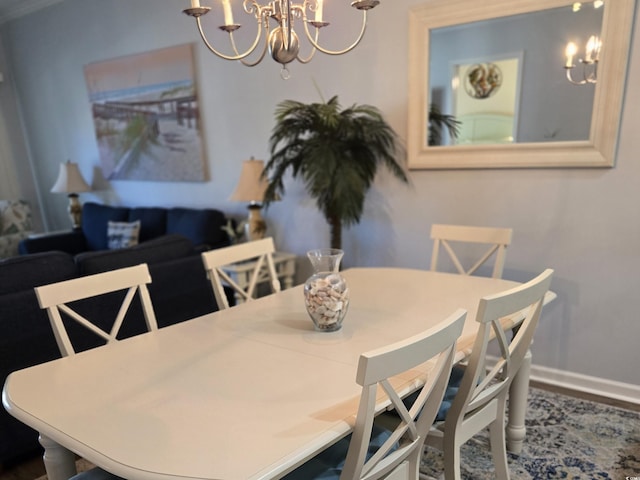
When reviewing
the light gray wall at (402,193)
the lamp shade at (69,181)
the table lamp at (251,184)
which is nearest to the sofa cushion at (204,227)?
the light gray wall at (402,193)

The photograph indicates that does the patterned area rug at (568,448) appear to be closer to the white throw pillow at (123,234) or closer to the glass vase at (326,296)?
the glass vase at (326,296)

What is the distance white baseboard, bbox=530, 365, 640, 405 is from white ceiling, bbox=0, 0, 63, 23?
215 inches

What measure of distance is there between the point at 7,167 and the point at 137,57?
8.28 feet

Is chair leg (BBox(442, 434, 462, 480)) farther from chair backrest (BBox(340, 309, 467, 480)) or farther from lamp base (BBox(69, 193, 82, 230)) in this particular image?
lamp base (BBox(69, 193, 82, 230))

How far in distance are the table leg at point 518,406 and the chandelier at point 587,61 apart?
1.41 meters

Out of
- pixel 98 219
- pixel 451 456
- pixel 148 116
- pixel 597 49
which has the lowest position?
pixel 451 456

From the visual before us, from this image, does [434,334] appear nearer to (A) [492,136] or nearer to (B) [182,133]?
(A) [492,136]

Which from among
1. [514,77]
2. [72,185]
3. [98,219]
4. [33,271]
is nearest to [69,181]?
[72,185]

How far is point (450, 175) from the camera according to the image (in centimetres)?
274

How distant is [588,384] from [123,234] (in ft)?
12.6

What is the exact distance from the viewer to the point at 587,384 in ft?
8.22

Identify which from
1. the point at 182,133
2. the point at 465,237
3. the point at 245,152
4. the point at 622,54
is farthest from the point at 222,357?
the point at 182,133

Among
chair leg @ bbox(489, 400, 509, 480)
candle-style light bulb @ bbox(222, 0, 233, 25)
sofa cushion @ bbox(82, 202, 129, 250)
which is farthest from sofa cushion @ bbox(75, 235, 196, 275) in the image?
sofa cushion @ bbox(82, 202, 129, 250)

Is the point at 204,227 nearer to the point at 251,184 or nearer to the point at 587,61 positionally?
the point at 251,184
